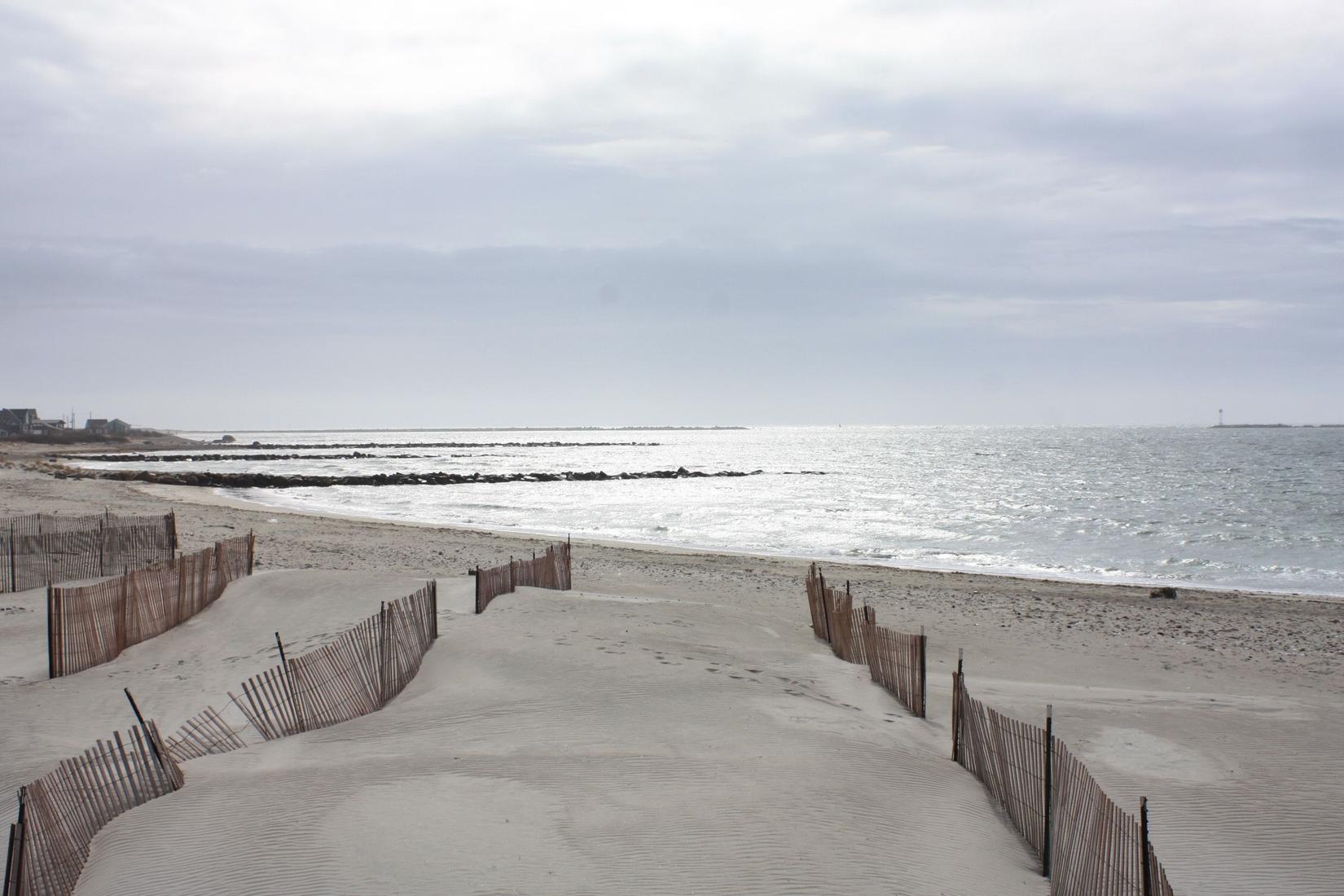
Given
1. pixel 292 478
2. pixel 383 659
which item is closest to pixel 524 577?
pixel 383 659

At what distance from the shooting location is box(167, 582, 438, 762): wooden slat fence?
833cm

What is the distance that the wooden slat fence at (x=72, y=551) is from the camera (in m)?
17.3

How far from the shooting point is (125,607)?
13266 millimetres

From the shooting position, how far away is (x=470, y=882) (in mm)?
5629

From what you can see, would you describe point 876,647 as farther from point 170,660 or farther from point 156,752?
point 170,660

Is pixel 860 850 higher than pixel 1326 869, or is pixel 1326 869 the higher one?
pixel 860 850

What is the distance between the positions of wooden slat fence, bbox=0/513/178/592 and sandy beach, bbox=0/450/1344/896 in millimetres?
945

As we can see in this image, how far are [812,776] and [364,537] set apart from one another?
27174 millimetres

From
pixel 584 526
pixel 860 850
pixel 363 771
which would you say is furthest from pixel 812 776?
pixel 584 526

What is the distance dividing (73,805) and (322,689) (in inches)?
115

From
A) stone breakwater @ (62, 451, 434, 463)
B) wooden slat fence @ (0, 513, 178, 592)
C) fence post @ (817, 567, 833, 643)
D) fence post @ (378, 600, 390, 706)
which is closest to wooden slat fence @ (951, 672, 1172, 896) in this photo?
fence post @ (817, 567, 833, 643)

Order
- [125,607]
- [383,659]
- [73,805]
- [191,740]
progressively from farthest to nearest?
[125,607] → [383,659] → [191,740] → [73,805]

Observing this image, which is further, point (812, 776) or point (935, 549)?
point (935, 549)

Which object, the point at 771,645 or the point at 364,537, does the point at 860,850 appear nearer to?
the point at 771,645
